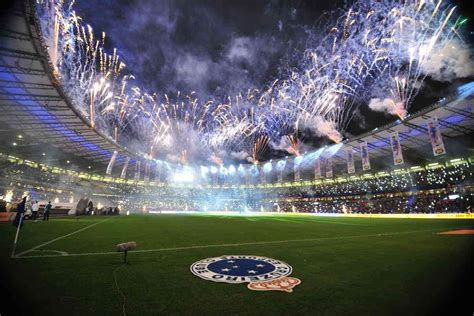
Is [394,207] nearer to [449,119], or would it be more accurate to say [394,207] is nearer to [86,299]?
[449,119]

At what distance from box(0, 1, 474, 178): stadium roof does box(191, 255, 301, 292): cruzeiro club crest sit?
1705 centimetres

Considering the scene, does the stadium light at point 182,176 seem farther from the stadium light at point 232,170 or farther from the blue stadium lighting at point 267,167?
the blue stadium lighting at point 267,167

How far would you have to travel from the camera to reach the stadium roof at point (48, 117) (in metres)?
16.3

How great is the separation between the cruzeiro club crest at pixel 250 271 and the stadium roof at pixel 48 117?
17054 millimetres

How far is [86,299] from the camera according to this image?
172 inches

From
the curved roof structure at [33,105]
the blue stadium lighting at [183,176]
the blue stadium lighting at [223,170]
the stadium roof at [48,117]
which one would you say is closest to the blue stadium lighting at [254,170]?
the blue stadium lighting at [223,170]

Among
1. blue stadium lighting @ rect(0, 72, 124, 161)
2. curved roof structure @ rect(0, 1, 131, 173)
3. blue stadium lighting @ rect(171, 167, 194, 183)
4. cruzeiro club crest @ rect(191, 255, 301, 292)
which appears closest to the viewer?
cruzeiro club crest @ rect(191, 255, 301, 292)

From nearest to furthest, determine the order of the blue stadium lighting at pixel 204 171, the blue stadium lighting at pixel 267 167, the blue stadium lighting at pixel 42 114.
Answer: the blue stadium lighting at pixel 42 114, the blue stadium lighting at pixel 267 167, the blue stadium lighting at pixel 204 171

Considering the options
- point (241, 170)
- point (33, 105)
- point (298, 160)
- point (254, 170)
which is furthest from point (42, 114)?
point (241, 170)

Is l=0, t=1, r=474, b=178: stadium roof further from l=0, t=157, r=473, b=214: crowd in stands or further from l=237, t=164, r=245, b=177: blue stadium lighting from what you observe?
l=237, t=164, r=245, b=177: blue stadium lighting

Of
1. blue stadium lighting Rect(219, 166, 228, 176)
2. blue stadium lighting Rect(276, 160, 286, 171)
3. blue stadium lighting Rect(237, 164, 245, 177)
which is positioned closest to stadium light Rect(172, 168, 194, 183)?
blue stadium lighting Rect(219, 166, 228, 176)

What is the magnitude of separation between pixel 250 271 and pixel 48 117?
112ft

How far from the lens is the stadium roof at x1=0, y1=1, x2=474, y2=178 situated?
1628 centimetres

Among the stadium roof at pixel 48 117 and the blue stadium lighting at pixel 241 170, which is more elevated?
the blue stadium lighting at pixel 241 170
